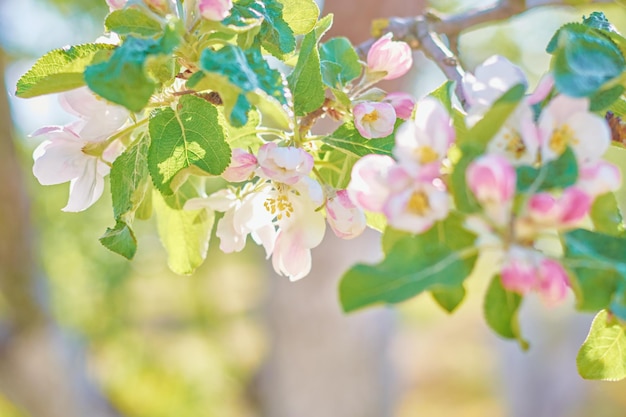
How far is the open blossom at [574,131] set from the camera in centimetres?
39

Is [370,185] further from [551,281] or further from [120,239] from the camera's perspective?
[120,239]

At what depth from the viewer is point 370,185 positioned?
0.40m

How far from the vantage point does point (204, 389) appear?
4.31m

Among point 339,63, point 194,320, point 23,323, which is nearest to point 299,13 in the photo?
point 339,63

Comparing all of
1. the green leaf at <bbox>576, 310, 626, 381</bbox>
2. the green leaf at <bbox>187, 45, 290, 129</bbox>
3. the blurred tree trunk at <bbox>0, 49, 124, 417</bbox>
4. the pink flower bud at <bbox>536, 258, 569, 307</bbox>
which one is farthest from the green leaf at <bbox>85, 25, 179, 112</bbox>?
the blurred tree trunk at <bbox>0, 49, 124, 417</bbox>

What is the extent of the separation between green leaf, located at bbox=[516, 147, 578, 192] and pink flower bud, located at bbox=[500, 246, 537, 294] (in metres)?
0.03

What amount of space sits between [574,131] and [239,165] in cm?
24

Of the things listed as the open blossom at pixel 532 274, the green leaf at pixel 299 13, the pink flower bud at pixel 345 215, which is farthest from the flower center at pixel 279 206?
the open blossom at pixel 532 274

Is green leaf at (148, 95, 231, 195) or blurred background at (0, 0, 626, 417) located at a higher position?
green leaf at (148, 95, 231, 195)

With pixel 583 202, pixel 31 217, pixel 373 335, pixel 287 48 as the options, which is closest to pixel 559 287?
pixel 583 202

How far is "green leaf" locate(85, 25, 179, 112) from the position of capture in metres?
0.43

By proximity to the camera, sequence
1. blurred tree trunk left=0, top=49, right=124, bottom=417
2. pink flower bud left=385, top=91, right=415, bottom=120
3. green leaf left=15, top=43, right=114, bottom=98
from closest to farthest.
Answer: green leaf left=15, top=43, right=114, bottom=98 → pink flower bud left=385, top=91, right=415, bottom=120 → blurred tree trunk left=0, top=49, right=124, bottom=417

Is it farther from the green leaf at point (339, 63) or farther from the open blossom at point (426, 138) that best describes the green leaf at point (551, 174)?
the green leaf at point (339, 63)

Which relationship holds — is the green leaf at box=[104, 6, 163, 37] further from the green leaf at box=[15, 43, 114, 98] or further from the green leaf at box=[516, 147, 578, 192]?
the green leaf at box=[516, 147, 578, 192]
